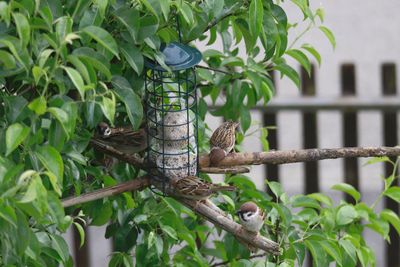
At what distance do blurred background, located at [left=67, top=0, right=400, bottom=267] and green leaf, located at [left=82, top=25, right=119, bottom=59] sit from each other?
349 cm

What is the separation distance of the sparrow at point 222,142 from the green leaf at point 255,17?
2.06 feet

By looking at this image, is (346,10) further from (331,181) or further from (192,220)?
(192,220)

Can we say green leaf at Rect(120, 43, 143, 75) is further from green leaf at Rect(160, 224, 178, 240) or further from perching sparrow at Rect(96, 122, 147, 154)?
perching sparrow at Rect(96, 122, 147, 154)

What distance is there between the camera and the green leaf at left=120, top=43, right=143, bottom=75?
10.4 feet

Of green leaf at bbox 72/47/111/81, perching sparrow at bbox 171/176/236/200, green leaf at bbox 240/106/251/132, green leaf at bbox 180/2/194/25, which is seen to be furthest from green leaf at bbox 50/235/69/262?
green leaf at bbox 240/106/251/132

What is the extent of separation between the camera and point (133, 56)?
319 cm

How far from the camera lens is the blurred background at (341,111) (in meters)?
6.78

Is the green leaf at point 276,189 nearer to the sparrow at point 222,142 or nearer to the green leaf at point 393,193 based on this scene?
the sparrow at point 222,142

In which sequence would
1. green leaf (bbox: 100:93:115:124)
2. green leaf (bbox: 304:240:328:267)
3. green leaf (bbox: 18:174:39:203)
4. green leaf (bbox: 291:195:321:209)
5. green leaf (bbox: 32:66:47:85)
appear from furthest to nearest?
green leaf (bbox: 291:195:321:209) < green leaf (bbox: 304:240:328:267) < green leaf (bbox: 100:93:115:124) < green leaf (bbox: 32:66:47:85) < green leaf (bbox: 18:174:39:203)

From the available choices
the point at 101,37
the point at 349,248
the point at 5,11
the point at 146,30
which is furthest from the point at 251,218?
the point at 5,11

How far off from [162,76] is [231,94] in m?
0.48

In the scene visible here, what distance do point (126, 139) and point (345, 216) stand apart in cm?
94

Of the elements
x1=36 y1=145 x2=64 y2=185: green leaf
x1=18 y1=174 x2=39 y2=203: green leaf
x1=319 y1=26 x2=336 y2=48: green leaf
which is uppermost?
x1=319 y1=26 x2=336 y2=48: green leaf

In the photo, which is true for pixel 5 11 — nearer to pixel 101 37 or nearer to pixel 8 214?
pixel 101 37
